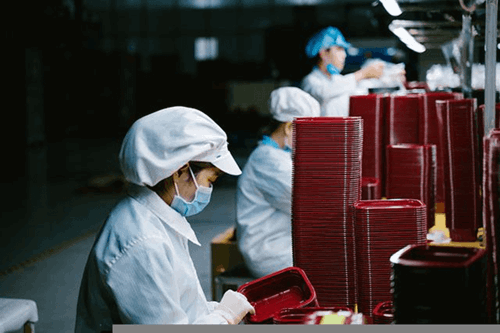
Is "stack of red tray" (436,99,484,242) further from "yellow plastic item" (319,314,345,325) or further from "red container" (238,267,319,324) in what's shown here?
"yellow plastic item" (319,314,345,325)

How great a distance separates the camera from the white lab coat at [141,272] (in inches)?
76.5

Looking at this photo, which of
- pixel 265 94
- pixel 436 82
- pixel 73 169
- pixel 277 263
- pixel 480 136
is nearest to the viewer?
pixel 480 136

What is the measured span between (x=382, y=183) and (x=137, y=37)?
2872cm

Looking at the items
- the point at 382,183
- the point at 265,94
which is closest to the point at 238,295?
the point at 382,183

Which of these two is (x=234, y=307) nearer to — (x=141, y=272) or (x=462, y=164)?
(x=141, y=272)

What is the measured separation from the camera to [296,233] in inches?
101

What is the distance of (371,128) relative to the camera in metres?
3.99

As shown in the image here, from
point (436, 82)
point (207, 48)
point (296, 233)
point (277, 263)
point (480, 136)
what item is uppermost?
point (207, 48)

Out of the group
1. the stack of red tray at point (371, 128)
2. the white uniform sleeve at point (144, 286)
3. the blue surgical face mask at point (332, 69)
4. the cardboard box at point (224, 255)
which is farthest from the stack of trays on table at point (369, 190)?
the blue surgical face mask at point (332, 69)

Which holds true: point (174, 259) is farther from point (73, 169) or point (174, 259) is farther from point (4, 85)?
point (4, 85)

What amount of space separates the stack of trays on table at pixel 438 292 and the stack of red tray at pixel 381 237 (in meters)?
0.84

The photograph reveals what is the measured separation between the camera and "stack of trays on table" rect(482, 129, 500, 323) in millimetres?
1414

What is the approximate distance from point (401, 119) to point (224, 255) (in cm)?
146

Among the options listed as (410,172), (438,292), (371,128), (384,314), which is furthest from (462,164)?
(438,292)
